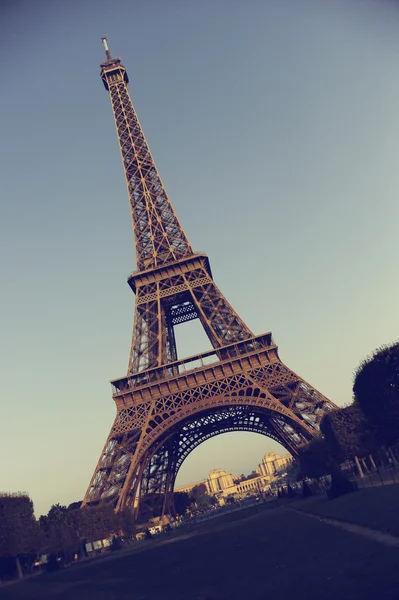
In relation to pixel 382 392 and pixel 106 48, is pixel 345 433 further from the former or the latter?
pixel 106 48

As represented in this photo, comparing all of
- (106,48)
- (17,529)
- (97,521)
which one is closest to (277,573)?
(97,521)

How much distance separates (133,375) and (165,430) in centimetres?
707

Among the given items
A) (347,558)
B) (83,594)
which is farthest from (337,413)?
(347,558)

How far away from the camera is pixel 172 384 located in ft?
162

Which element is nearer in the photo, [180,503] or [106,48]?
[106,48]

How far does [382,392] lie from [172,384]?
2195 centimetres

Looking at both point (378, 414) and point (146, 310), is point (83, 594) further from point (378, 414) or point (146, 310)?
point (146, 310)

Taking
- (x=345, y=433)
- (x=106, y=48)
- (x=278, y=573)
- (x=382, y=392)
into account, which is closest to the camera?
(x=278, y=573)

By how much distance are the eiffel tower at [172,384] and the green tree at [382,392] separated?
30.7ft

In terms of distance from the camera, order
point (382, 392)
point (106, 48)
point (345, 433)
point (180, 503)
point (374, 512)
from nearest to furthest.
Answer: point (374, 512) < point (382, 392) < point (345, 433) < point (106, 48) < point (180, 503)

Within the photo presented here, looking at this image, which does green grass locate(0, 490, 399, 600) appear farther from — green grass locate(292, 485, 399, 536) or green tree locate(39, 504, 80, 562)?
green tree locate(39, 504, 80, 562)

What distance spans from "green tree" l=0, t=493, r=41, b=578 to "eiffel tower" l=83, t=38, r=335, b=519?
816 centimetres

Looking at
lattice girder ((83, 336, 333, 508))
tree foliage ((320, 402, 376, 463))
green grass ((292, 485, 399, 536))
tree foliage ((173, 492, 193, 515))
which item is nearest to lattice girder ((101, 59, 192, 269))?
lattice girder ((83, 336, 333, 508))

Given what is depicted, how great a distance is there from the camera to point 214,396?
48.1 m
